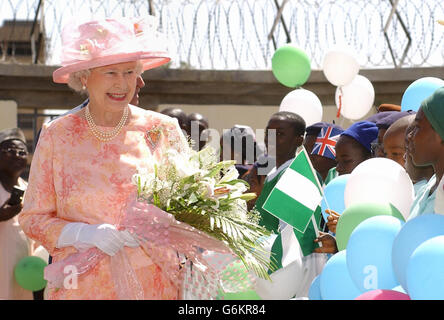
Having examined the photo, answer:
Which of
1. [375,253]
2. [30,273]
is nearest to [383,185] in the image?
[375,253]

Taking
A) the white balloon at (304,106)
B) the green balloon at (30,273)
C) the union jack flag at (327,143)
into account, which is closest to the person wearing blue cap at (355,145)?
the union jack flag at (327,143)

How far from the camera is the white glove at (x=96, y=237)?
3066mm

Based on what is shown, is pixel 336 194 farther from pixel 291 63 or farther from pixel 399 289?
pixel 291 63

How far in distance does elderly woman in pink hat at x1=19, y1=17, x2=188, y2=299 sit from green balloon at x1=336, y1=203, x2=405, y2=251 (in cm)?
107

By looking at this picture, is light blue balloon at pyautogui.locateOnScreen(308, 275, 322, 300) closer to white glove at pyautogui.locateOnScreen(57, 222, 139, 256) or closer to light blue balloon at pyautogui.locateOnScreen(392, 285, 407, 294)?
light blue balloon at pyautogui.locateOnScreen(392, 285, 407, 294)

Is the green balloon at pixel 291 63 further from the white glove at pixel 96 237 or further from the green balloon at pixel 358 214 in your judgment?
the white glove at pixel 96 237

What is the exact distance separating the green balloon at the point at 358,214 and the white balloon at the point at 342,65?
338 centimetres

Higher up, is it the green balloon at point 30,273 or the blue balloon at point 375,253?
the blue balloon at point 375,253

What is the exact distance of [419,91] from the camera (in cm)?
536

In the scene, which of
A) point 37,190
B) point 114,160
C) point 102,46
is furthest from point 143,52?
point 37,190

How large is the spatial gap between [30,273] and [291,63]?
3116 mm

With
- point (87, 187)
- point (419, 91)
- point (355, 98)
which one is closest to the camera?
point (87, 187)

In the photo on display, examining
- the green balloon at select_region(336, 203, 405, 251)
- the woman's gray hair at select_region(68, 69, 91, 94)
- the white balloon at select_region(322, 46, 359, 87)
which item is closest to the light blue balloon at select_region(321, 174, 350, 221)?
the green balloon at select_region(336, 203, 405, 251)

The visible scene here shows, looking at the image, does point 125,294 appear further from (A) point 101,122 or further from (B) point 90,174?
(A) point 101,122
